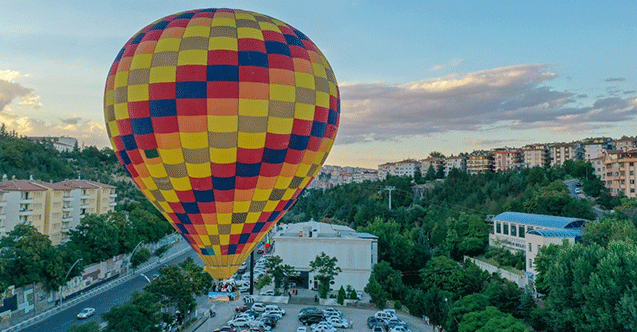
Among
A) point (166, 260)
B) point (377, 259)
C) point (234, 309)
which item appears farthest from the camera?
point (166, 260)

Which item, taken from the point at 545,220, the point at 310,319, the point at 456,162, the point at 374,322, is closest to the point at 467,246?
the point at 545,220

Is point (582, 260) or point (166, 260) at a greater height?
point (582, 260)

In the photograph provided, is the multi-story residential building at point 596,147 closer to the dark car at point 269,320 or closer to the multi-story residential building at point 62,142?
the dark car at point 269,320

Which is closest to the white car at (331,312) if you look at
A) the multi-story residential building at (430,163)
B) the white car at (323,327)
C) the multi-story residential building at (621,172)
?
the white car at (323,327)

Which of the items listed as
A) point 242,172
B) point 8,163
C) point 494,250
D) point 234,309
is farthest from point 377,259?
point 8,163

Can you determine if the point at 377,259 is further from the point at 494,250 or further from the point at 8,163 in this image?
the point at 8,163
